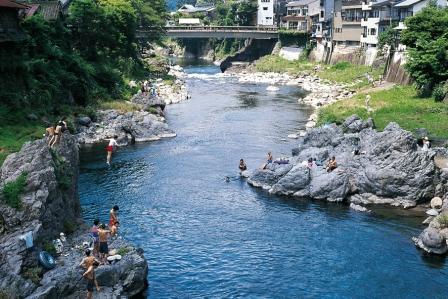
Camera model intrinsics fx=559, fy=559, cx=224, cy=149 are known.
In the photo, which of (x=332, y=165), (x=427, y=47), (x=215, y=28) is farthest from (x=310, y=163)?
(x=215, y=28)

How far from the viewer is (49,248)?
27703 mm

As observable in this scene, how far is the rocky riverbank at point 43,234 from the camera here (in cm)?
2506

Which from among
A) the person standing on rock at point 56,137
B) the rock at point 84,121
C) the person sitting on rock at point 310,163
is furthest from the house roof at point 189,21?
the person standing on rock at point 56,137

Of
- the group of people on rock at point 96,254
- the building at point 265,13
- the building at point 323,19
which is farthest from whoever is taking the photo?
the building at point 265,13

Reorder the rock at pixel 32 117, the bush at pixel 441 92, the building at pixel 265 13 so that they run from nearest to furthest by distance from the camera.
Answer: the rock at pixel 32 117 → the bush at pixel 441 92 → the building at pixel 265 13

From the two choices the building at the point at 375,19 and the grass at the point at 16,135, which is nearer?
the grass at the point at 16,135

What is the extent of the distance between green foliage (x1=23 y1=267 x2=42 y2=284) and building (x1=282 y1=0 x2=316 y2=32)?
120 metres

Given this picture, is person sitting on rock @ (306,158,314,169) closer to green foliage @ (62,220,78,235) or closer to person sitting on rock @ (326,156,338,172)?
person sitting on rock @ (326,156,338,172)

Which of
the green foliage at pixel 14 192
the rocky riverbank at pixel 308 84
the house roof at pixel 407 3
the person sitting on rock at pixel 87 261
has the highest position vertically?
the house roof at pixel 407 3

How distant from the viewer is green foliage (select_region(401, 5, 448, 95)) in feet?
203

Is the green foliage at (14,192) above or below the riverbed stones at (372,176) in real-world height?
above

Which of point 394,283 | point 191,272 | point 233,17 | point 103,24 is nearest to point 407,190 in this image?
point 394,283

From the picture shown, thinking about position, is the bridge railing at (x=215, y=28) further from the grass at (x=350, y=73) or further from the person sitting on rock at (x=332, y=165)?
the person sitting on rock at (x=332, y=165)

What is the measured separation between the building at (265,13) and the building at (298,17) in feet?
17.4
